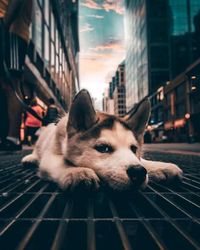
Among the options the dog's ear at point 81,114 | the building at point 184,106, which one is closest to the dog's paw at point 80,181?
the dog's ear at point 81,114

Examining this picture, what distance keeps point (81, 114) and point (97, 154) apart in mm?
428

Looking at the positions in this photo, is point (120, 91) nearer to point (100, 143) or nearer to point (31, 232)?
point (100, 143)

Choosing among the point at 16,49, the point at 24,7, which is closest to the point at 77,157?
the point at 16,49

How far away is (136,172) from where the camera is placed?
185cm

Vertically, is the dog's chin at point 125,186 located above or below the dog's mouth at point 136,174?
below

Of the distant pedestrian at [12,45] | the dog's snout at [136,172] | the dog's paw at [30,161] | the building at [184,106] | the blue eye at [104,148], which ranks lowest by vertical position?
the dog's paw at [30,161]

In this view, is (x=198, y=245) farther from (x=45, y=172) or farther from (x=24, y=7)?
(x=24, y=7)

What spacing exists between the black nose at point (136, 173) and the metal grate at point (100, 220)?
12 centimetres

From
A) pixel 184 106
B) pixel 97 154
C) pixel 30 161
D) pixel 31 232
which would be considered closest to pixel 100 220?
pixel 31 232

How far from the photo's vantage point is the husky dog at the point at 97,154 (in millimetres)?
1885

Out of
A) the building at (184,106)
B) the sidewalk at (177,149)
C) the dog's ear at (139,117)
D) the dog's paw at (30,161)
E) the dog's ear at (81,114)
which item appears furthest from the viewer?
the building at (184,106)

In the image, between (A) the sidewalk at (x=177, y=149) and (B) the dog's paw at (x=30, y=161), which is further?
(A) the sidewalk at (x=177, y=149)

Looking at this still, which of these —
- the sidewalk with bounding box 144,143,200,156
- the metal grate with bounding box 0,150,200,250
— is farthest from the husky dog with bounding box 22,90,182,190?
the sidewalk with bounding box 144,143,200,156

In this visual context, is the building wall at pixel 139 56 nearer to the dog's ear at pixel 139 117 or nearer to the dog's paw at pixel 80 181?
the dog's ear at pixel 139 117
